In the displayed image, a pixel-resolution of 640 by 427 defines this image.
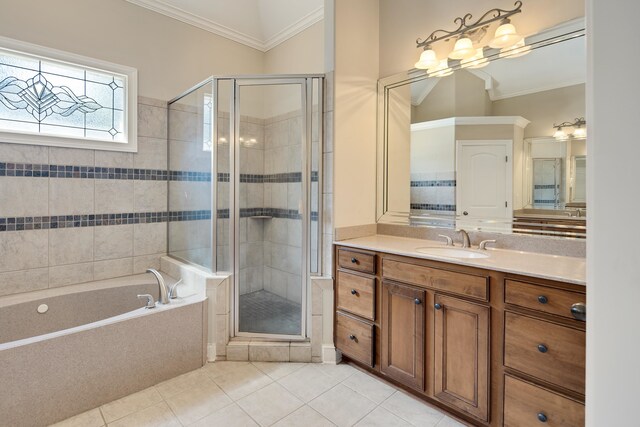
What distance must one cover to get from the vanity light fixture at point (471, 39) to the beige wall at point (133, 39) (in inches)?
79.3

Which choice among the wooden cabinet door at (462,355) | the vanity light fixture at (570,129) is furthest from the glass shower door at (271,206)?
the vanity light fixture at (570,129)

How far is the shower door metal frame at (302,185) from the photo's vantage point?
2309mm

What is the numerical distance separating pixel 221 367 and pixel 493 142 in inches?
92.0

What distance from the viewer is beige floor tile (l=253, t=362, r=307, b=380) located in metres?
2.08

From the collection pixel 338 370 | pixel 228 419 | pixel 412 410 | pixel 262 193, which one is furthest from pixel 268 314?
pixel 412 410

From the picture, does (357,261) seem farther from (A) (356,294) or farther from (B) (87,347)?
(B) (87,347)

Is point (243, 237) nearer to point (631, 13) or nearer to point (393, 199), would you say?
point (393, 199)

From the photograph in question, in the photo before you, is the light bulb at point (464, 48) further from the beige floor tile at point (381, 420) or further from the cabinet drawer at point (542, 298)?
the beige floor tile at point (381, 420)

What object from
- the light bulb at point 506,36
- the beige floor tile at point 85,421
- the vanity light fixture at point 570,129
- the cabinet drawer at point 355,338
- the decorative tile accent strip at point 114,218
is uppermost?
the light bulb at point 506,36

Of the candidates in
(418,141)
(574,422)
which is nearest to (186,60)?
(418,141)

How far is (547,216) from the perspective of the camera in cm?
179

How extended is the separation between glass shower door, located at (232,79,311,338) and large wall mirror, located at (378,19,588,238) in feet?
2.26

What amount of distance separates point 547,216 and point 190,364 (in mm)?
2419

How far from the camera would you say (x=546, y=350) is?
133cm
